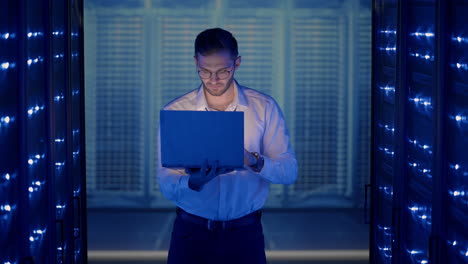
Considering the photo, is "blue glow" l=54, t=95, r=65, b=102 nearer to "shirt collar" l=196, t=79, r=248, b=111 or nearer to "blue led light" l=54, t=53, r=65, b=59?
"blue led light" l=54, t=53, r=65, b=59

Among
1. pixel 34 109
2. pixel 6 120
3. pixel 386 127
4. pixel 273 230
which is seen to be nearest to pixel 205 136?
pixel 6 120

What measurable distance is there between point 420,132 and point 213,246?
1247 mm

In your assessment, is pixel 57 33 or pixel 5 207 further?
pixel 57 33

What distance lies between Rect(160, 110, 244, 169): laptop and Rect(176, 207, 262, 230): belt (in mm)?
293

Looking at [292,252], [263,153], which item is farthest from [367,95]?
[263,153]

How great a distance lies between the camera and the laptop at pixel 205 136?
2.38 metres

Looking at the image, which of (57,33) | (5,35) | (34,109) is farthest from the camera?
(57,33)

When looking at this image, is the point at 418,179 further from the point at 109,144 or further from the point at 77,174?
the point at 109,144

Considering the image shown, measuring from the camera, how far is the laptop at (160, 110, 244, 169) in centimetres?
238

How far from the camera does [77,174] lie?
4.12 m

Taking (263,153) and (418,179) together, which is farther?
(418,179)

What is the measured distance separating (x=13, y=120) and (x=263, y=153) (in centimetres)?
100

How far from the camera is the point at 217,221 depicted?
260 centimetres

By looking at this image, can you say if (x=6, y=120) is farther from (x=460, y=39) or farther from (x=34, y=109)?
(x=460, y=39)
